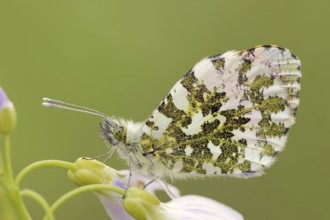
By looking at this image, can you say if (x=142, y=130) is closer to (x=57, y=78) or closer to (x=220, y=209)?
(x=220, y=209)

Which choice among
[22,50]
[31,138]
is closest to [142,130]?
[31,138]

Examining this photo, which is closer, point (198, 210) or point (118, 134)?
point (198, 210)

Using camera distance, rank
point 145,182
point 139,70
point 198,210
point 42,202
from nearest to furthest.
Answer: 1. point 42,202
2. point 198,210
3. point 145,182
4. point 139,70

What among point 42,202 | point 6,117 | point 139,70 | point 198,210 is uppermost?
point 6,117

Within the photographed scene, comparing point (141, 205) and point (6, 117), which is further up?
point (6, 117)

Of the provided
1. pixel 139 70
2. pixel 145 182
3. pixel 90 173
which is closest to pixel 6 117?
pixel 90 173

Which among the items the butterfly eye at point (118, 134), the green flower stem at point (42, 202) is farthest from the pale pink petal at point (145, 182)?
the green flower stem at point (42, 202)

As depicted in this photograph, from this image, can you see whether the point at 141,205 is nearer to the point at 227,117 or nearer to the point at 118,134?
the point at 118,134
